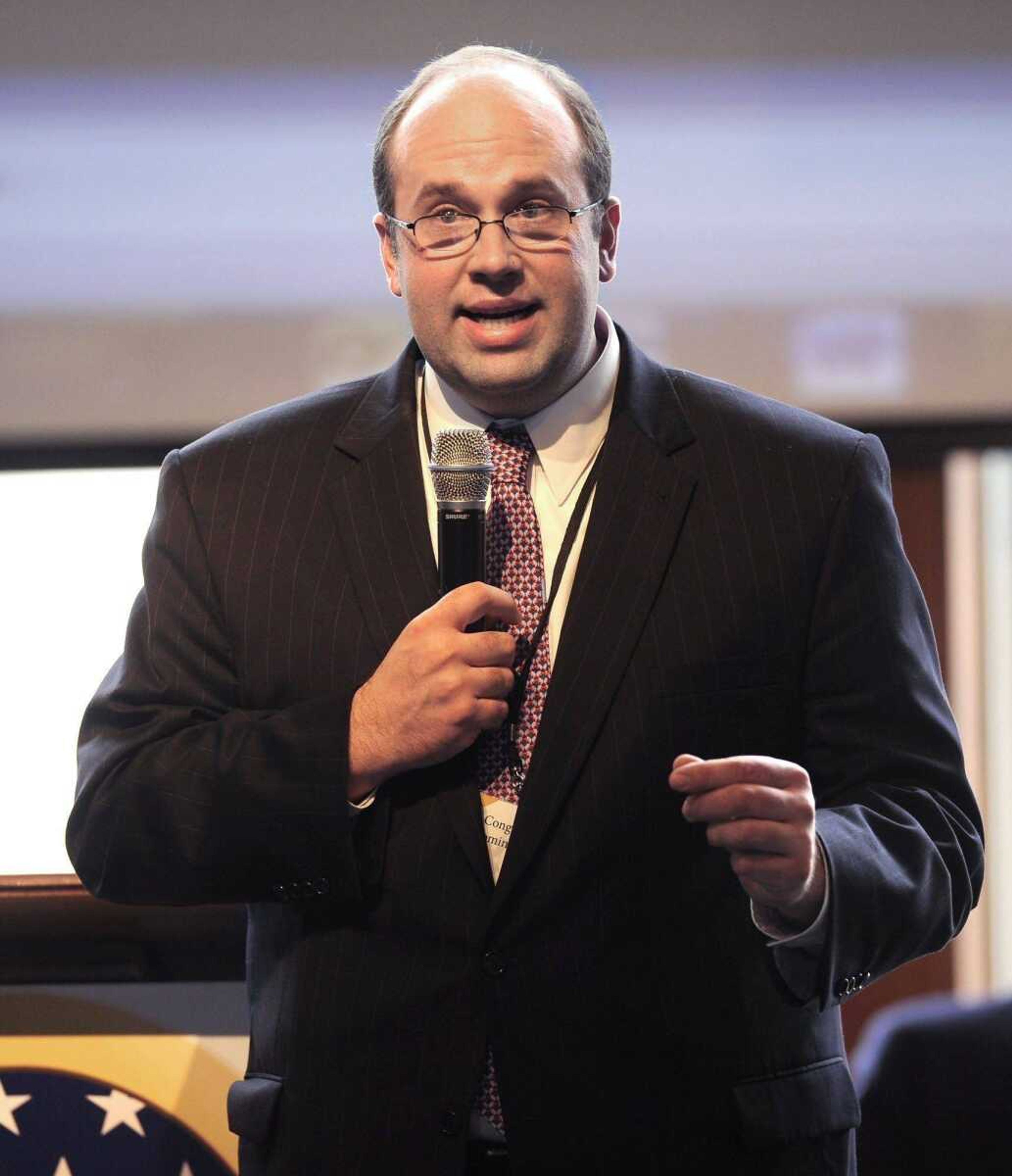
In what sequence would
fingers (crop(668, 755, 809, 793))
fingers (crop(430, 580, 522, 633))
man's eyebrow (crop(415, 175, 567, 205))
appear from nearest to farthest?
fingers (crop(668, 755, 809, 793)) → fingers (crop(430, 580, 522, 633)) → man's eyebrow (crop(415, 175, 567, 205))

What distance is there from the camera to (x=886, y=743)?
1604mm

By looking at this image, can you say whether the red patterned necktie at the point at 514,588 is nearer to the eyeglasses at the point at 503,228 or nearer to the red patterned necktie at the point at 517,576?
the red patterned necktie at the point at 517,576

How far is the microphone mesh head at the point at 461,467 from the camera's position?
144 cm

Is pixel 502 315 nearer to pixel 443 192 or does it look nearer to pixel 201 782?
pixel 443 192

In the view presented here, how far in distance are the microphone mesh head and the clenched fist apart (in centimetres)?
9

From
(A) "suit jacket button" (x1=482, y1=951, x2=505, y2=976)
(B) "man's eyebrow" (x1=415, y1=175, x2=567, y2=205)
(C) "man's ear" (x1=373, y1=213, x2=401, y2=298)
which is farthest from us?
(C) "man's ear" (x1=373, y1=213, x2=401, y2=298)

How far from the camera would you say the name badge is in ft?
5.13

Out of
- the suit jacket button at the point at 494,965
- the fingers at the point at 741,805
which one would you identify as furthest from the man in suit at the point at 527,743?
the fingers at the point at 741,805

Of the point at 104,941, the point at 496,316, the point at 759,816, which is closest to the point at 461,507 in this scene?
the point at 496,316

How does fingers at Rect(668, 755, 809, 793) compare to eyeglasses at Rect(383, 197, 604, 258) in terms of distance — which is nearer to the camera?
fingers at Rect(668, 755, 809, 793)

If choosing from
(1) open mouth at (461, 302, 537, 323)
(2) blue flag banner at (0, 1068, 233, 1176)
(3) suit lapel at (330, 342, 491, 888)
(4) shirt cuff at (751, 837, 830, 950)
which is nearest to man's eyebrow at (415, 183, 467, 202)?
(1) open mouth at (461, 302, 537, 323)

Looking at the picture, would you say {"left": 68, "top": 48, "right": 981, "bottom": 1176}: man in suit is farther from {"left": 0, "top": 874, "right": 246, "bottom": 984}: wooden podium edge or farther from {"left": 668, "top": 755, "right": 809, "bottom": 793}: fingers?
{"left": 0, "top": 874, "right": 246, "bottom": 984}: wooden podium edge

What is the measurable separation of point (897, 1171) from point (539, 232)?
1214mm

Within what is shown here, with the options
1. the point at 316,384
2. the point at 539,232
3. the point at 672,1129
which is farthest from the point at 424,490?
the point at 316,384
